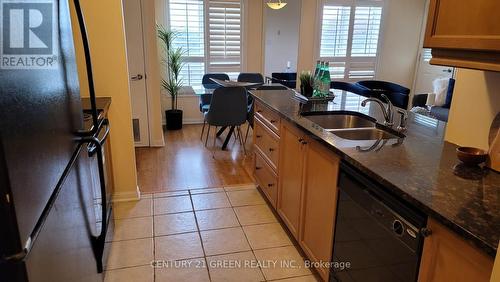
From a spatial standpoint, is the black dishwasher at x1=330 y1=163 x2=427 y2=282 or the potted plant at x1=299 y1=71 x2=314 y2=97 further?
the potted plant at x1=299 y1=71 x2=314 y2=97

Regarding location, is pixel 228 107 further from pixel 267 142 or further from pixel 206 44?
pixel 206 44

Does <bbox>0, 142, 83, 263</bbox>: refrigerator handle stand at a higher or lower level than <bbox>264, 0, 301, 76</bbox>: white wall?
lower

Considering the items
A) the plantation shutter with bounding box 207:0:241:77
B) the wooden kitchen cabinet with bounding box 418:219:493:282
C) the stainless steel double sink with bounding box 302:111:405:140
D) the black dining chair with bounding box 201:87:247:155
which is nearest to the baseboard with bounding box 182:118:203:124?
the plantation shutter with bounding box 207:0:241:77

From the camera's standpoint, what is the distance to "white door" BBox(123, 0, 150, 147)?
4.27 m

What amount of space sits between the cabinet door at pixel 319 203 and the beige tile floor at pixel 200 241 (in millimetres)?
231

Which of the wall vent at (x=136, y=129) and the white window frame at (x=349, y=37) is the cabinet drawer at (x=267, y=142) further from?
the white window frame at (x=349, y=37)

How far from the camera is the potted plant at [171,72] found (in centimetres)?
540

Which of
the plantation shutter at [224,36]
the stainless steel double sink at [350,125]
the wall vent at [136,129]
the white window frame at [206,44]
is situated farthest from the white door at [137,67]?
the stainless steel double sink at [350,125]

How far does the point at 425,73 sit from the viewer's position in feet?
22.0

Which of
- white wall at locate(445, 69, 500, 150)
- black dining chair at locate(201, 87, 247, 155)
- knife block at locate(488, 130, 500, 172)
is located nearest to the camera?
knife block at locate(488, 130, 500, 172)

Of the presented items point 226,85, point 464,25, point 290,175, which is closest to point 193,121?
point 226,85

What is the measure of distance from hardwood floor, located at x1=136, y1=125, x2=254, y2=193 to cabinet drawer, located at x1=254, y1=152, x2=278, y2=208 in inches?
14.8

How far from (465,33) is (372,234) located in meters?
0.86

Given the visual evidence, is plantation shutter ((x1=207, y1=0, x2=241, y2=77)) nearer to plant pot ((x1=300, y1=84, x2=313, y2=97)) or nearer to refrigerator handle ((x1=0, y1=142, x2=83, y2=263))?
plant pot ((x1=300, y1=84, x2=313, y2=97))
